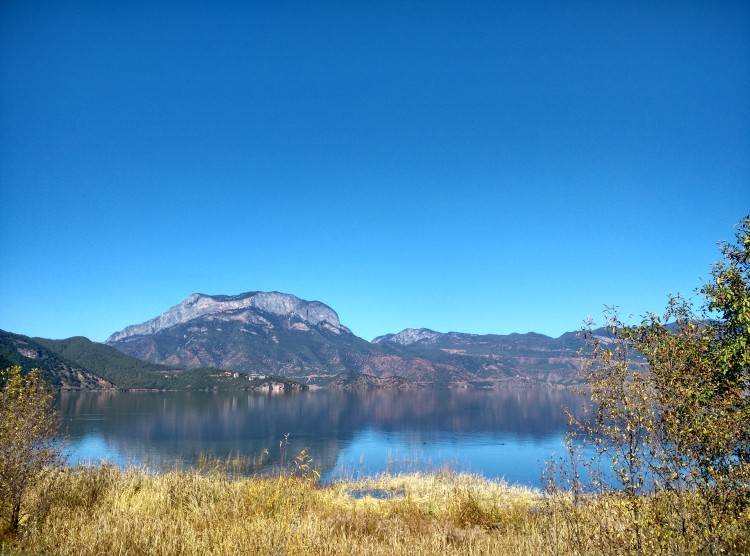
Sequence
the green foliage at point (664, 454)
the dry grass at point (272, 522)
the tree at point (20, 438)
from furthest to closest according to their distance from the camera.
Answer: the tree at point (20, 438) → the dry grass at point (272, 522) → the green foliage at point (664, 454)

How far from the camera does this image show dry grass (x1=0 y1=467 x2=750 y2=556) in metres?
8.78

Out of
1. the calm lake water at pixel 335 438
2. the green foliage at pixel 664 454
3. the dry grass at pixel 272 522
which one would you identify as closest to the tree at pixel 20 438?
the dry grass at pixel 272 522

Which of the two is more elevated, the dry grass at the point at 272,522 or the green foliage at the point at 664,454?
the green foliage at the point at 664,454

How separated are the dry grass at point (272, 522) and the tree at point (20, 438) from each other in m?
0.54

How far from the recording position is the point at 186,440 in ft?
321

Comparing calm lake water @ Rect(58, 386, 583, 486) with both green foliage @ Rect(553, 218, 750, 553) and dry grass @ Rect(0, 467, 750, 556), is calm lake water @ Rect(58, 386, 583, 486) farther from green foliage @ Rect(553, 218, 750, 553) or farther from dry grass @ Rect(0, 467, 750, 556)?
green foliage @ Rect(553, 218, 750, 553)

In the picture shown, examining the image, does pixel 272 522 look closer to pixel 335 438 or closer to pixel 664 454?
pixel 664 454

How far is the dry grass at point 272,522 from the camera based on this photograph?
28.8 ft

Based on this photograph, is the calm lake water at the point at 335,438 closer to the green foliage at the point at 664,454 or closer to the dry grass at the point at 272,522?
the dry grass at the point at 272,522

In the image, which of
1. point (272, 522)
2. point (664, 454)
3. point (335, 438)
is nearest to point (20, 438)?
point (272, 522)

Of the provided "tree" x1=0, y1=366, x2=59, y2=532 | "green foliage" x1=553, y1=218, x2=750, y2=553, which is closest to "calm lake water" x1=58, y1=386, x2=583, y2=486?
"tree" x1=0, y1=366, x2=59, y2=532

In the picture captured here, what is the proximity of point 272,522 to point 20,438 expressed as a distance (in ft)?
19.8

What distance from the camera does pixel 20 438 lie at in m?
11.0

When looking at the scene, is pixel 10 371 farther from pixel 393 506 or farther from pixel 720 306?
pixel 720 306
